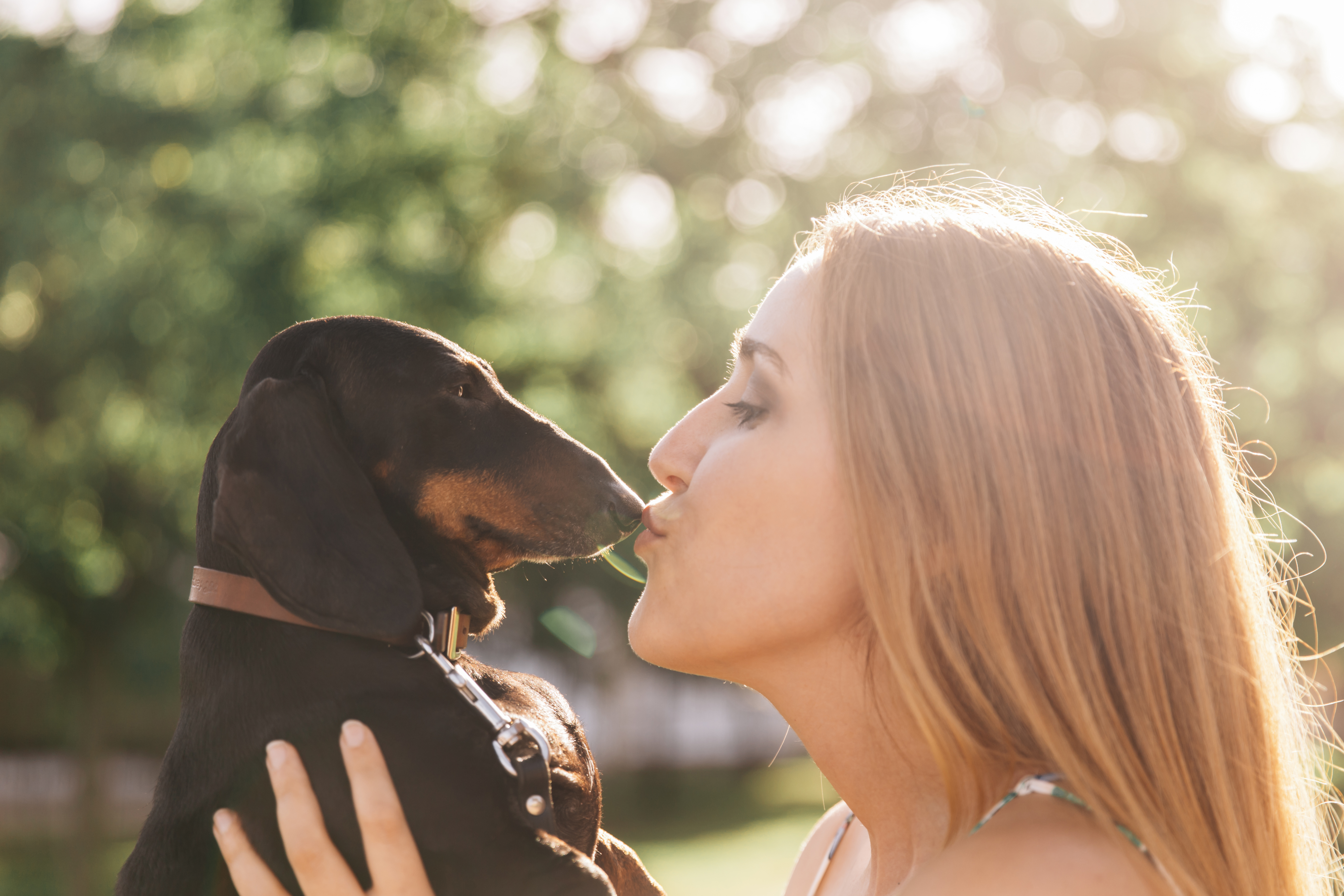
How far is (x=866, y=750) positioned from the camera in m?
2.07

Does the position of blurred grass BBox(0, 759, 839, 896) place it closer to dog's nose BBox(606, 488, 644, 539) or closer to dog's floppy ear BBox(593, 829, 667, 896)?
dog's floppy ear BBox(593, 829, 667, 896)

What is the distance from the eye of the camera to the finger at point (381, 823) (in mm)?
2047

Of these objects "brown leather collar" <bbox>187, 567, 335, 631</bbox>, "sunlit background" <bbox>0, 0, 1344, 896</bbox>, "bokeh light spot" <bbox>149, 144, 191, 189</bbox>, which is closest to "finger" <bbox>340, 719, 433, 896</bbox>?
"brown leather collar" <bbox>187, 567, 335, 631</bbox>

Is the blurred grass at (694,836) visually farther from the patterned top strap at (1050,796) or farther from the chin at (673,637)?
the patterned top strap at (1050,796)

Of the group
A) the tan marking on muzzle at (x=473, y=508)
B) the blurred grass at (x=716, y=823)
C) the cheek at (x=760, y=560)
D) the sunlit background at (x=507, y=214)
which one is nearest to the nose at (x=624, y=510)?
the tan marking on muzzle at (x=473, y=508)

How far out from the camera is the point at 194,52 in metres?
9.45

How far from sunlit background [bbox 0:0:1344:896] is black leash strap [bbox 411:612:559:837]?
4346 mm

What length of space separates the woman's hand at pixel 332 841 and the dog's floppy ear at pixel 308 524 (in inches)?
9.7

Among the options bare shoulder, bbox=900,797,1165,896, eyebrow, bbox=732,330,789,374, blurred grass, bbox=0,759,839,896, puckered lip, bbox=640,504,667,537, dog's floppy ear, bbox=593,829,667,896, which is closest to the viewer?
bare shoulder, bbox=900,797,1165,896

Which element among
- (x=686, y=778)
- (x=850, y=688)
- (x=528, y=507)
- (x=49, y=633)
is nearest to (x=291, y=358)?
(x=528, y=507)

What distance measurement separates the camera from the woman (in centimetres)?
169

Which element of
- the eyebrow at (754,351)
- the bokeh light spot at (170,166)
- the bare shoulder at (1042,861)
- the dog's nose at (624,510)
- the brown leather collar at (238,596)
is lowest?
the bare shoulder at (1042,861)

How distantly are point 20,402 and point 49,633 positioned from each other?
118 inches

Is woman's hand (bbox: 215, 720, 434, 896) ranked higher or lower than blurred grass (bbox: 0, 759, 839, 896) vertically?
higher
